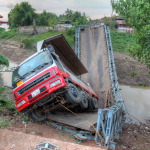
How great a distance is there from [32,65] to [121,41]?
80.1 feet

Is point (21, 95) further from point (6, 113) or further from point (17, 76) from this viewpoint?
point (6, 113)

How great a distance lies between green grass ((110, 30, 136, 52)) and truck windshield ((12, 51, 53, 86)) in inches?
806

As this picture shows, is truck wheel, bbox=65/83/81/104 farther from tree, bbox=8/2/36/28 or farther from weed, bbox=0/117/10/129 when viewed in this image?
tree, bbox=8/2/36/28

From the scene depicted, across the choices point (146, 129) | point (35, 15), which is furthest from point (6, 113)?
point (35, 15)

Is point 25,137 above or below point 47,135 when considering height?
above

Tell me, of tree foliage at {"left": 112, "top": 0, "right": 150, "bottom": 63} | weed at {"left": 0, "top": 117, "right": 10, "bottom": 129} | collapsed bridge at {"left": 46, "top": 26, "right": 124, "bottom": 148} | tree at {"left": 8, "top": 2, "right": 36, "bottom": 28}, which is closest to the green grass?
collapsed bridge at {"left": 46, "top": 26, "right": 124, "bottom": 148}

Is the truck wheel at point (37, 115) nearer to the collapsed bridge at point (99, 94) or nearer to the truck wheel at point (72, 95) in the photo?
the collapsed bridge at point (99, 94)

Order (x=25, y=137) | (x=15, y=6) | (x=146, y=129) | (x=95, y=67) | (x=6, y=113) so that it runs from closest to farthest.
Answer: (x=25, y=137)
(x=6, y=113)
(x=146, y=129)
(x=95, y=67)
(x=15, y=6)

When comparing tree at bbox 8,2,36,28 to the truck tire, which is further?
tree at bbox 8,2,36,28

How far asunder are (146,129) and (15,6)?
43.2 meters

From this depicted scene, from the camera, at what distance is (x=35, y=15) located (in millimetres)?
47062

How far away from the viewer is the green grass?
89.6 ft

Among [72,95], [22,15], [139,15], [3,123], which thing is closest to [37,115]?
[3,123]

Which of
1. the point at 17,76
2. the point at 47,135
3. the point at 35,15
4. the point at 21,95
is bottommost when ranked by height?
the point at 47,135
